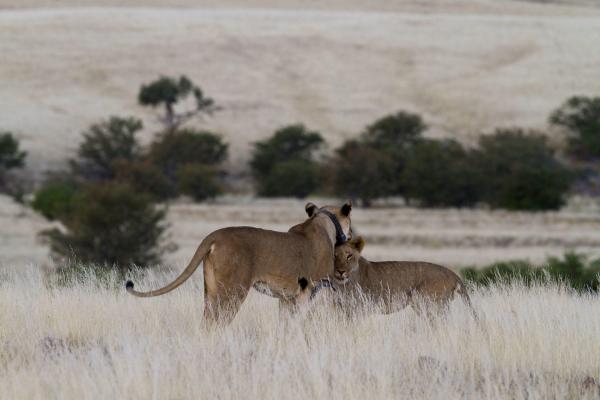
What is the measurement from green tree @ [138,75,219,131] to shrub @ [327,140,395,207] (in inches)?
934

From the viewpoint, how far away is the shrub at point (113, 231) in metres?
31.1

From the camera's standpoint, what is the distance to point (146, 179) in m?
56.0

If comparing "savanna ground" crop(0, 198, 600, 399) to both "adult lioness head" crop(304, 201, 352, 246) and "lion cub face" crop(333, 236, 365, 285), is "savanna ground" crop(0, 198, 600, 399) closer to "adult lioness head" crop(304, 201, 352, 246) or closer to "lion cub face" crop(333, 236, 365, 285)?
"lion cub face" crop(333, 236, 365, 285)

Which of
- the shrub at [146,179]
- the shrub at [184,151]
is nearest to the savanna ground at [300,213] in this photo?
the shrub at [184,151]

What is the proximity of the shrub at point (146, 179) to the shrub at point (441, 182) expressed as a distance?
37.9 feet

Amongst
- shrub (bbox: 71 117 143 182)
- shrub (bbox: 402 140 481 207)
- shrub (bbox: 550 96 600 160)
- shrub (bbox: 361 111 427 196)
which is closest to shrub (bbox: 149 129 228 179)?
shrub (bbox: 71 117 143 182)

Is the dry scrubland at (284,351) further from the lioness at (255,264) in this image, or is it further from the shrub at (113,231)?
the shrub at (113,231)

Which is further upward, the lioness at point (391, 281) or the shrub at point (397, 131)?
the shrub at point (397, 131)

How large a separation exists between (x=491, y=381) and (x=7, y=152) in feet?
207

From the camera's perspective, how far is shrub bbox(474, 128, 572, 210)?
50.0 meters

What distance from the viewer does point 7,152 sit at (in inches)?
2640

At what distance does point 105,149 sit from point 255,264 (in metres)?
62.7

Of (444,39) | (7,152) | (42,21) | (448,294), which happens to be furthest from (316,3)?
(448,294)

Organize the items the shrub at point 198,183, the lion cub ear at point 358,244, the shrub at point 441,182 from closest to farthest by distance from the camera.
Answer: the lion cub ear at point 358,244 < the shrub at point 441,182 < the shrub at point 198,183
